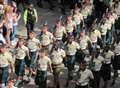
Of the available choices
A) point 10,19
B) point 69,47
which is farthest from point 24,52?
point 10,19

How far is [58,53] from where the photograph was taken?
15508 millimetres

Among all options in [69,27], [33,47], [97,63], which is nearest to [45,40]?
[33,47]

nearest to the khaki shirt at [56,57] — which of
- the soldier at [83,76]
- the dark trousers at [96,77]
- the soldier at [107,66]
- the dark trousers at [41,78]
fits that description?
the dark trousers at [41,78]

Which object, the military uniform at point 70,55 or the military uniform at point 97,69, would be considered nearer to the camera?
the military uniform at point 97,69

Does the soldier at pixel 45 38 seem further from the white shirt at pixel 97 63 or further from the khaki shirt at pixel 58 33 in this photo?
the white shirt at pixel 97 63

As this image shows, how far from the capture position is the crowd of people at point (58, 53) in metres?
15.0


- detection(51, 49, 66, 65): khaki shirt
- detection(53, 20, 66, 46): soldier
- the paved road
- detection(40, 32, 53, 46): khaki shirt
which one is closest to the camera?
detection(51, 49, 66, 65): khaki shirt

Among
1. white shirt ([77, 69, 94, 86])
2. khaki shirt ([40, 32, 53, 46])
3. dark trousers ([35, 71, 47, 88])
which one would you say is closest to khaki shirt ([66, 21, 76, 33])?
khaki shirt ([40, 32, 53, 46])

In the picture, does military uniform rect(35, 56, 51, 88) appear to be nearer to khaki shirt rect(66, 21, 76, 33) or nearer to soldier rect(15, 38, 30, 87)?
soldier rect(15, 38, 30, 87)

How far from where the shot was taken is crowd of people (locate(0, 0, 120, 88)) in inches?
591

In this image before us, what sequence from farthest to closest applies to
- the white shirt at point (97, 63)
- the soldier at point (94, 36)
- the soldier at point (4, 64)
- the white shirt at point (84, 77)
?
the soldier at point (94, 36) → the white shirt at point (97, 63) → the soldier at point (4, 64) → the white shirt at point (84, 77)

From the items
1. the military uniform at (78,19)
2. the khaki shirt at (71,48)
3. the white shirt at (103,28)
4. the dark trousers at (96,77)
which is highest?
the military uniform at (78,19)

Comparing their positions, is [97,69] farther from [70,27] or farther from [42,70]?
[70,27]

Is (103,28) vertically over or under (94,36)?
over
